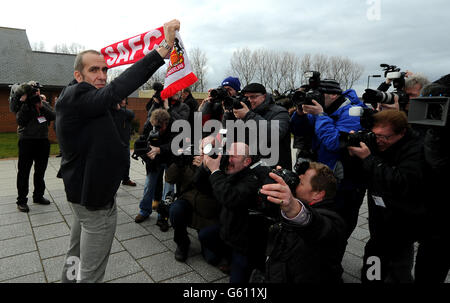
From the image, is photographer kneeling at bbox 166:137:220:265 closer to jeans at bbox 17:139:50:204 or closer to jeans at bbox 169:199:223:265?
jeans at bbox 169:199:223:265

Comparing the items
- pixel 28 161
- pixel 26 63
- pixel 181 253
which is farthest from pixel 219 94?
pixel 26 63

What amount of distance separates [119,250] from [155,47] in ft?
7.49

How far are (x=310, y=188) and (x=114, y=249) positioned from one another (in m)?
2.42

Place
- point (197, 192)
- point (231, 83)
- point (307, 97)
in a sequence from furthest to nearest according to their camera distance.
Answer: point (231, 83), point (197, 192), point (307, 97)

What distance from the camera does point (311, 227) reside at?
133 cm

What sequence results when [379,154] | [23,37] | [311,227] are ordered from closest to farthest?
1. [311,227]
2. [379,154]
3. [23,37]

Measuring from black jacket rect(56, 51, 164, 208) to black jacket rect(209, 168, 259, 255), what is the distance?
2.79ft

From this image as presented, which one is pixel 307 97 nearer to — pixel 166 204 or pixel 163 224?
pixel 166 204

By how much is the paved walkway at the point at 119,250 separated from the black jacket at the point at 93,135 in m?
1.26

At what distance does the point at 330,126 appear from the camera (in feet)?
8.08

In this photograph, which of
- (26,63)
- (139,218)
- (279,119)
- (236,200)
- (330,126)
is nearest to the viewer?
(236,200)

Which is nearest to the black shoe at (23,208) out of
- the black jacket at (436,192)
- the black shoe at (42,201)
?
the black shoe at (42,201)

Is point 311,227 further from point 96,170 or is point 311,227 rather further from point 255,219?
point 96,170
